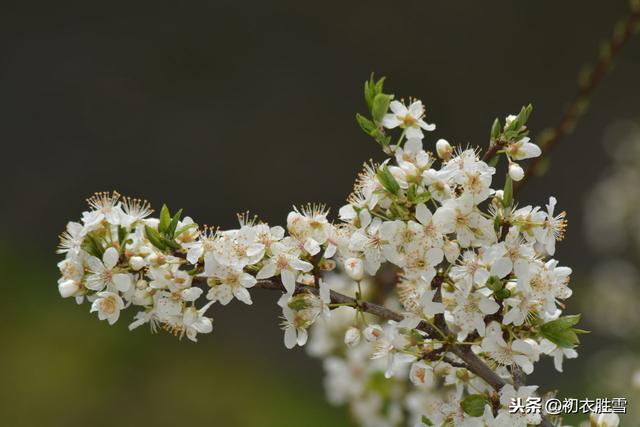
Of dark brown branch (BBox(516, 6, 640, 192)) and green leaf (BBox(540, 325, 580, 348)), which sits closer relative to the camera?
green leaf (BBox(540, 325, 580, 348))

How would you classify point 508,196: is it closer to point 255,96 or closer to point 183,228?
point 183,228

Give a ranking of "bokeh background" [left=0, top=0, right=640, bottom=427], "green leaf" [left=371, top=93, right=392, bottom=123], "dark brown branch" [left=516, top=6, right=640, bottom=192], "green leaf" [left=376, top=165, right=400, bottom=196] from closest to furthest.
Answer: "green leaf" [left=376, top=165, right=400, bottom=196] → "green leaf" [left=371, top=93, right=392, bottom=123] → "dark brown branch" [left=516, top=6, right=640, bottom=192] → "bokeh background" [left=0, top=0, right=640, bottom=427]

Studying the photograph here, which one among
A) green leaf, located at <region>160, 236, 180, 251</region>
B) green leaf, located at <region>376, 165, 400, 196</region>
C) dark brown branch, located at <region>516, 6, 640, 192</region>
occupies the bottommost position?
green leaf, located at <region>160, 236, 180, 251</region>

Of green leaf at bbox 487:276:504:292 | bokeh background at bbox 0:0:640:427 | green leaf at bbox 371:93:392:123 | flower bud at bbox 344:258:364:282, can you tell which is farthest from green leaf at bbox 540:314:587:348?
bokeh background at bbox 0:0:640:427

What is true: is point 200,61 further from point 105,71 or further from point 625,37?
point 625,37

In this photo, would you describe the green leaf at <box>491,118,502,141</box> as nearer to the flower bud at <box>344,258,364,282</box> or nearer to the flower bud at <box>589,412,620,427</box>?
the flower bud at <box>344,258,364,282</box>

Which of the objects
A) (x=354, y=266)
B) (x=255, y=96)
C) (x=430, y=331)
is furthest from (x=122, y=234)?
(x=255, y=96)

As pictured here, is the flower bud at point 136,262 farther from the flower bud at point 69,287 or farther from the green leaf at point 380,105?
the green leaf at point 380,105
